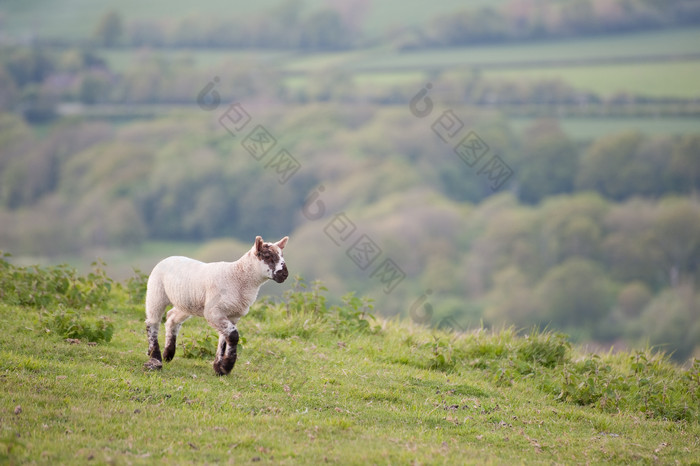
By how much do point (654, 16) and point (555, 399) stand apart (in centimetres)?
15705

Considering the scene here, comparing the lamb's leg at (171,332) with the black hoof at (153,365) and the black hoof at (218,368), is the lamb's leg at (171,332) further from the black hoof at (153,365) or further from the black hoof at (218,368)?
the black hoof at (218,368)

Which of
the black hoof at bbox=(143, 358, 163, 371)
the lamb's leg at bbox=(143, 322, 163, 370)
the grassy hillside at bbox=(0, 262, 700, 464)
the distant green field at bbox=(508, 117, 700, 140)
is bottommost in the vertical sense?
the distant green field at bbox=(508, 117, 700, 140)

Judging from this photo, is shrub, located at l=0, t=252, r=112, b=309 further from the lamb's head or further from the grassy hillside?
the lamb's head

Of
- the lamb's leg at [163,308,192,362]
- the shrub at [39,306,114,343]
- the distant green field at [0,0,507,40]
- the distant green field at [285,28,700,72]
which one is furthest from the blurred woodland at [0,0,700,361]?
the lamb's leg at [163,308,192,362]

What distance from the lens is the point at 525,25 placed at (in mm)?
161750

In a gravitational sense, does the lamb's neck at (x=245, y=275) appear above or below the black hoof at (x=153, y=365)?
above

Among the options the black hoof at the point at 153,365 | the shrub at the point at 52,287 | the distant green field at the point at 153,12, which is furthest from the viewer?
the distant green field at the point at 153,12

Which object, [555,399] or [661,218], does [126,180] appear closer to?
[661,218]

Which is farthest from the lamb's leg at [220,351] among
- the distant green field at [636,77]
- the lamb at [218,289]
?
the distant green field at [636,77]

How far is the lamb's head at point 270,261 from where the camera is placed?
10.0m

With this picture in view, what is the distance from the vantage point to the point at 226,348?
1040 cm

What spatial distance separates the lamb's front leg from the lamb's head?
90 centimetres

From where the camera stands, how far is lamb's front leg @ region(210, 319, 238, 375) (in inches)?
398

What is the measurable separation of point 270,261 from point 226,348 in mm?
1466
